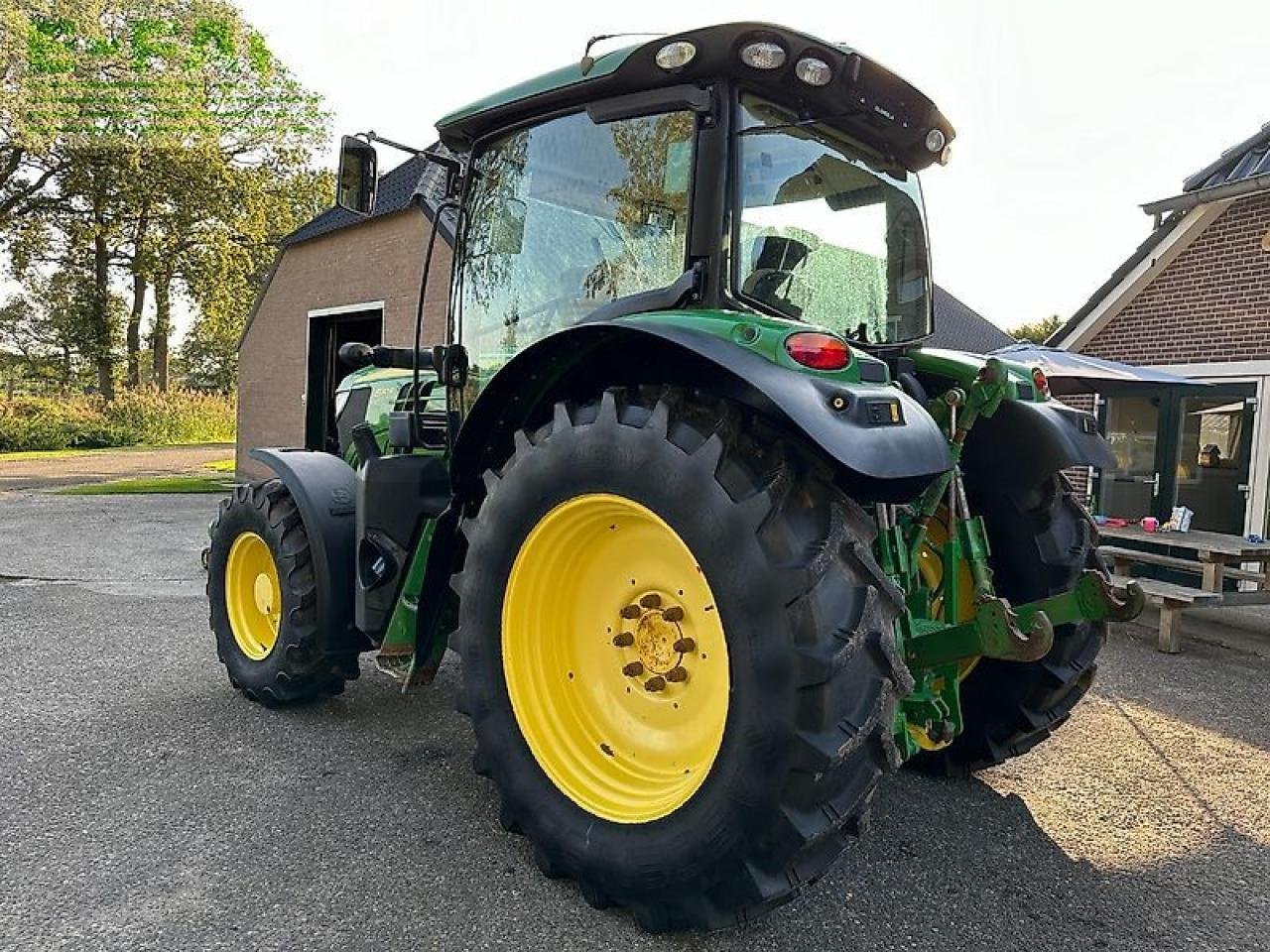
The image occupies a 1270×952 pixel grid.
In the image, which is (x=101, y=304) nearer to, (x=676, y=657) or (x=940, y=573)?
(x=940, y=573)

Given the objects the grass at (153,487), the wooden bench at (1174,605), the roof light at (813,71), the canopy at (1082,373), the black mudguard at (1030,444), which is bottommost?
the grass at (153,487)

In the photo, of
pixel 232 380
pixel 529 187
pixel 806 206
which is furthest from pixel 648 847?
pixel 232 380

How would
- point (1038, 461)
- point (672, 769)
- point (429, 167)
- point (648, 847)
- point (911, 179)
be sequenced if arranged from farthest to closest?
point (429, 167), point (911, 179), point (1038, 461), point (672, 769), point (648, 847)

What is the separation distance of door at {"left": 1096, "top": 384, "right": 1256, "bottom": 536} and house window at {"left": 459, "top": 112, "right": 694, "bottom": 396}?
28.4 feet

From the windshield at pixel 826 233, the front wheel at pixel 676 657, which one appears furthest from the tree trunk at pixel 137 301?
the front wheel at pixel 676 657

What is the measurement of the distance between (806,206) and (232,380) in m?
47.3

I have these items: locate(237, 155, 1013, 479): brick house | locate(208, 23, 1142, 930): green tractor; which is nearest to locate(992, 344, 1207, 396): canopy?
locate(208, 23, 1142, 930): green tractor

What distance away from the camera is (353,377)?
17.1 ft

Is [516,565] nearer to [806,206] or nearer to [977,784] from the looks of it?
[806,206]

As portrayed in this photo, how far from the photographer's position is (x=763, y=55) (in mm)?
2428

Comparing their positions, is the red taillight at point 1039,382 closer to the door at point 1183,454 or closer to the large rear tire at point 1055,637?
the large rear tire at point 1055,637

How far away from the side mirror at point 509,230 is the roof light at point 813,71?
1096mm

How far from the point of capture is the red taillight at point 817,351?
218cm

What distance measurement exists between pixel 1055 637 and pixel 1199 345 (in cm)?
841
